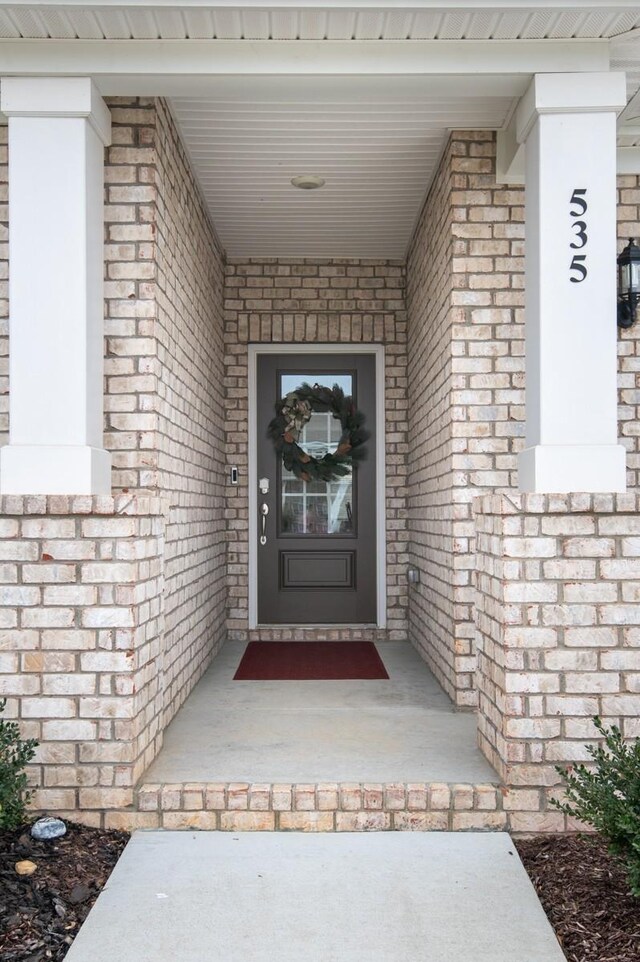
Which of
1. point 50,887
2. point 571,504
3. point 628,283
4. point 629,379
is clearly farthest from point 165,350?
point 629,379

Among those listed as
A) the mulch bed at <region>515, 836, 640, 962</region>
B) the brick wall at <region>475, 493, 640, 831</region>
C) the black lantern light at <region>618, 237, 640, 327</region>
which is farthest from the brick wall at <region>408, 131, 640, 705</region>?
the mulch bed at <region>515, 836, 640, 962</region>

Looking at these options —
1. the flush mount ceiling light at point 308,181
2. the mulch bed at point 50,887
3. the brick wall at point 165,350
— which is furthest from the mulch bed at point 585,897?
the flush mount ceiling light at point 308,181

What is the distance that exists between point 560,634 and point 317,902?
114 centimetres

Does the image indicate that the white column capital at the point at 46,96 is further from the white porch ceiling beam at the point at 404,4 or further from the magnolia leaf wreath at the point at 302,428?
the magnolia leaf wreath at the point at 302,428

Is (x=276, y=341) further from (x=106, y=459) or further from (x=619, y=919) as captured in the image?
(x=619, y=919)

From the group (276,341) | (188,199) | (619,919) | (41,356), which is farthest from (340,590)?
(619,919)

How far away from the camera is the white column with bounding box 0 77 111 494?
2754 millimetres

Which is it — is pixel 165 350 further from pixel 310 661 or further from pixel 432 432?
pixel 310 661

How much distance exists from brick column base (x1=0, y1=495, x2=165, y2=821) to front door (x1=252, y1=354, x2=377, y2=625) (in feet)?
9.16

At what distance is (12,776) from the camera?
232 cm

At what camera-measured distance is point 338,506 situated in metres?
5.48

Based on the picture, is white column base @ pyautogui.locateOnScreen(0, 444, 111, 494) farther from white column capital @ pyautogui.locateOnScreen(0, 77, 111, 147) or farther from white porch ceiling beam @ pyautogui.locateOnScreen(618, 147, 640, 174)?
white porch ceiling beam @ pyautogui.locateOnScreen(618, 147, 640, 174)

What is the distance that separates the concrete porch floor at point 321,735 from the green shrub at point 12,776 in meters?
0.43

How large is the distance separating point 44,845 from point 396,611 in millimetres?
3288
